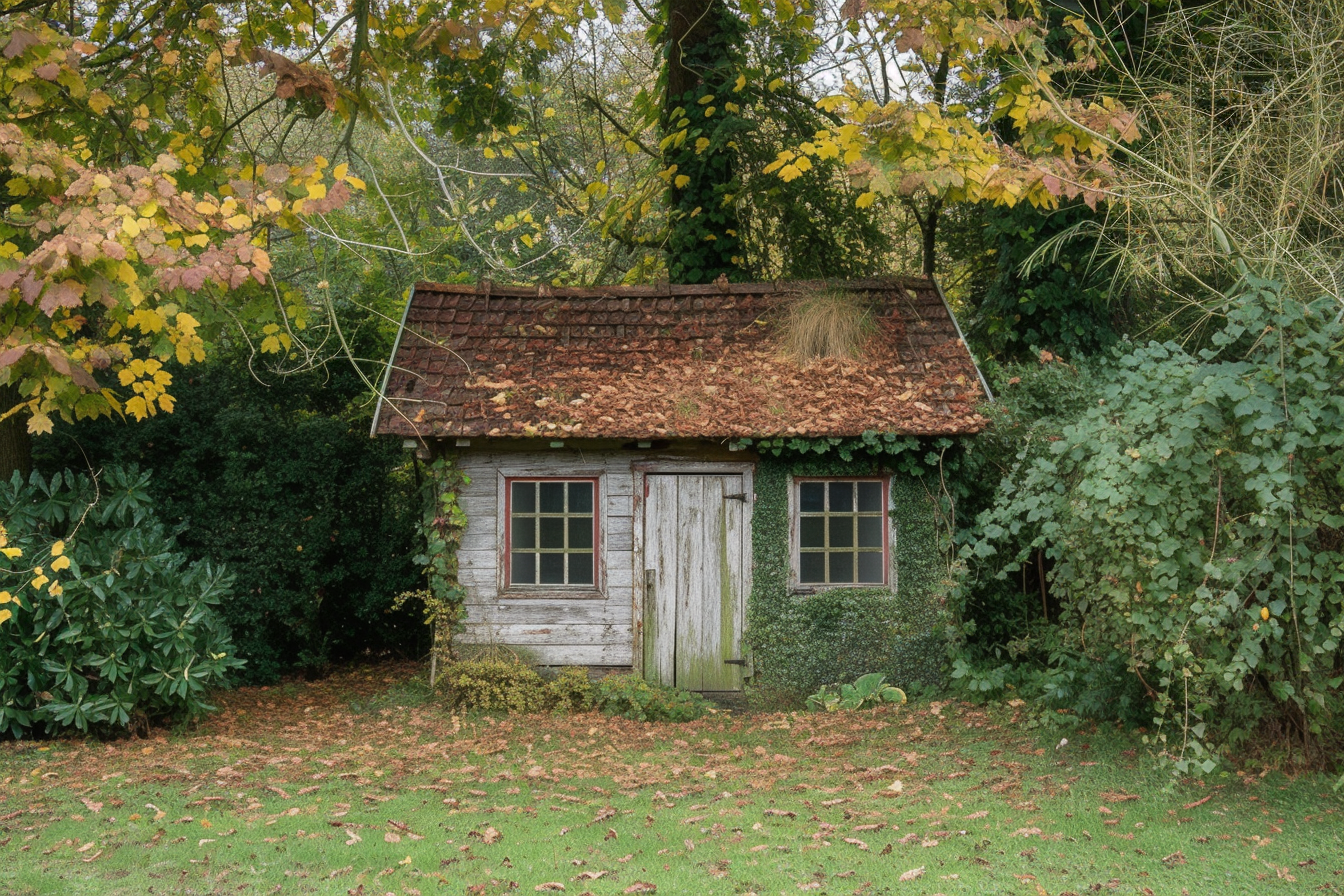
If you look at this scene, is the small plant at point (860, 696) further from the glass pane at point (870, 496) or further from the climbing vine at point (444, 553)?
the climbing vine at point (444, 553)

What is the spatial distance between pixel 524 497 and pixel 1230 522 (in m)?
6.17

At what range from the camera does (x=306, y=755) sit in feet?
25.7

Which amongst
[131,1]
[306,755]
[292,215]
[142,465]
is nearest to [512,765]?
[306,755]

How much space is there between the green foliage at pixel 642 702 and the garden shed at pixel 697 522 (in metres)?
0.40

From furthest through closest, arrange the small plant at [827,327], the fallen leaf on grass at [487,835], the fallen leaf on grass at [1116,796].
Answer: the small plant at [827,327] → the fallen leaf on grass at [1116,796] → the fallen leaf on grass at [487,835]

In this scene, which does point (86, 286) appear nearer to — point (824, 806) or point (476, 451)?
point (476, 451)

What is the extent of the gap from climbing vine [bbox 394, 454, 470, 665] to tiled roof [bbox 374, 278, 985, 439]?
628 millimetres

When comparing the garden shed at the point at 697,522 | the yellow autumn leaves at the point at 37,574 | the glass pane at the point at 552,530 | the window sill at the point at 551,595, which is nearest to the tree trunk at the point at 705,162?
the garden shed at the point at 697,522

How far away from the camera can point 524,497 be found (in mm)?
10016

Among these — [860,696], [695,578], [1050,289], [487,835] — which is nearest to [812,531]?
[695,578]

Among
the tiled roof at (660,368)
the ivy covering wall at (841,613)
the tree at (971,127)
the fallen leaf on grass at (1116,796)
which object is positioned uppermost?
the tree at (971,127)

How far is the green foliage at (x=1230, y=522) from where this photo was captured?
229 inches

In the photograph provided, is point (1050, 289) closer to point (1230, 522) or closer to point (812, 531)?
point (812, 531)

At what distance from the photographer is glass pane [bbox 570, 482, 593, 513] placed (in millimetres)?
10008
